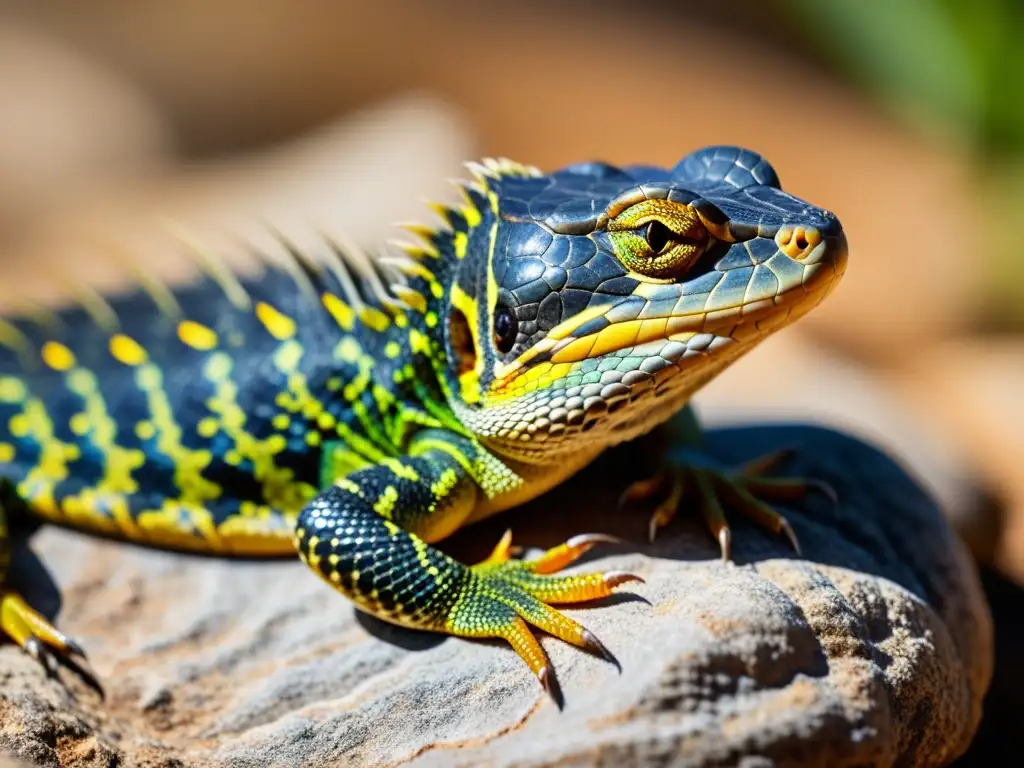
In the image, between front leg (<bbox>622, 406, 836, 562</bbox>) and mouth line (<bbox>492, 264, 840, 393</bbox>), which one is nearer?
mouth line (<bbox>492, 264, 840, 393</bbox>)

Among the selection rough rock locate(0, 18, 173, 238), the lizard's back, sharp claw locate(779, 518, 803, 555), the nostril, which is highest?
the nostril

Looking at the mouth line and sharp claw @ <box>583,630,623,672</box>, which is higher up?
the mouth line

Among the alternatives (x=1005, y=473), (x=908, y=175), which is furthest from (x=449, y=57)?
(x=1005, y=473)

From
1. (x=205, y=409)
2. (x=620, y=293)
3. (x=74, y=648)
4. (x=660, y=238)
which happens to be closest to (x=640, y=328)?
(x=620, y=293)

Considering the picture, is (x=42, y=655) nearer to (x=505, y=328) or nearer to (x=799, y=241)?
(x=505, y=328)

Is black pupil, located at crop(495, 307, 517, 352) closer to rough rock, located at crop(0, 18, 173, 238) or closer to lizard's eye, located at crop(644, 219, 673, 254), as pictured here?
lizard's eye, located at crop(644, 219, 673, 254)

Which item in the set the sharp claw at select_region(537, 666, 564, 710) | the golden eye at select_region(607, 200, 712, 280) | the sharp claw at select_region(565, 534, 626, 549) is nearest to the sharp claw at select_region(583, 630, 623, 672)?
the sharp claw at select_region(537, 666, 564, 710)
